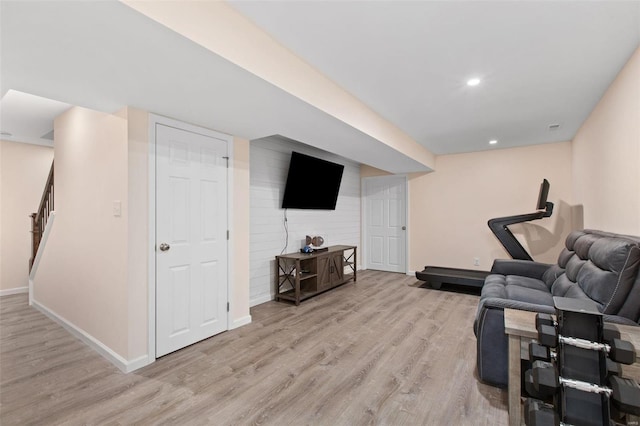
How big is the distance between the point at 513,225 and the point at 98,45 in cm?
568

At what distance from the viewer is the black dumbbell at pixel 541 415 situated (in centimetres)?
115

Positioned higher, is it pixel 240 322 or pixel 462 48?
pixel 462 48

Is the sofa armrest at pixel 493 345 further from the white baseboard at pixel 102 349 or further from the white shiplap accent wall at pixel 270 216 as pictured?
the white shiplap accent wall at pixel 270 216

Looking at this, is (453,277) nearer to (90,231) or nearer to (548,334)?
(548,334)

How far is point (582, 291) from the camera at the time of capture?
7.12 feet

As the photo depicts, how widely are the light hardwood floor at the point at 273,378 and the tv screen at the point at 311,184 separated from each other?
1.86 metres

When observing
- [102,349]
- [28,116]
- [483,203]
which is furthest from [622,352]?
[28,116]

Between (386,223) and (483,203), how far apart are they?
6.19 ft

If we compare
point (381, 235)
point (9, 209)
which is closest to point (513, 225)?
point (381, 235)

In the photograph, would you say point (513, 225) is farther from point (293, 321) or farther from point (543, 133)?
point (293, 321)

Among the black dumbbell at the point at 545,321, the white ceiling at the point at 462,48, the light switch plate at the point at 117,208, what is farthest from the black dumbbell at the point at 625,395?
the light switch plate at the point at 117,208

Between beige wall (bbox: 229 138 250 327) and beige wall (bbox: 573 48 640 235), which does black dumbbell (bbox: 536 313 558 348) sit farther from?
beige wall (bbox: 229 138 250 327)

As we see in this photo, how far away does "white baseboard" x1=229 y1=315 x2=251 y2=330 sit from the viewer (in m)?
3.12

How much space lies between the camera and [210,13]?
1.53 meters
